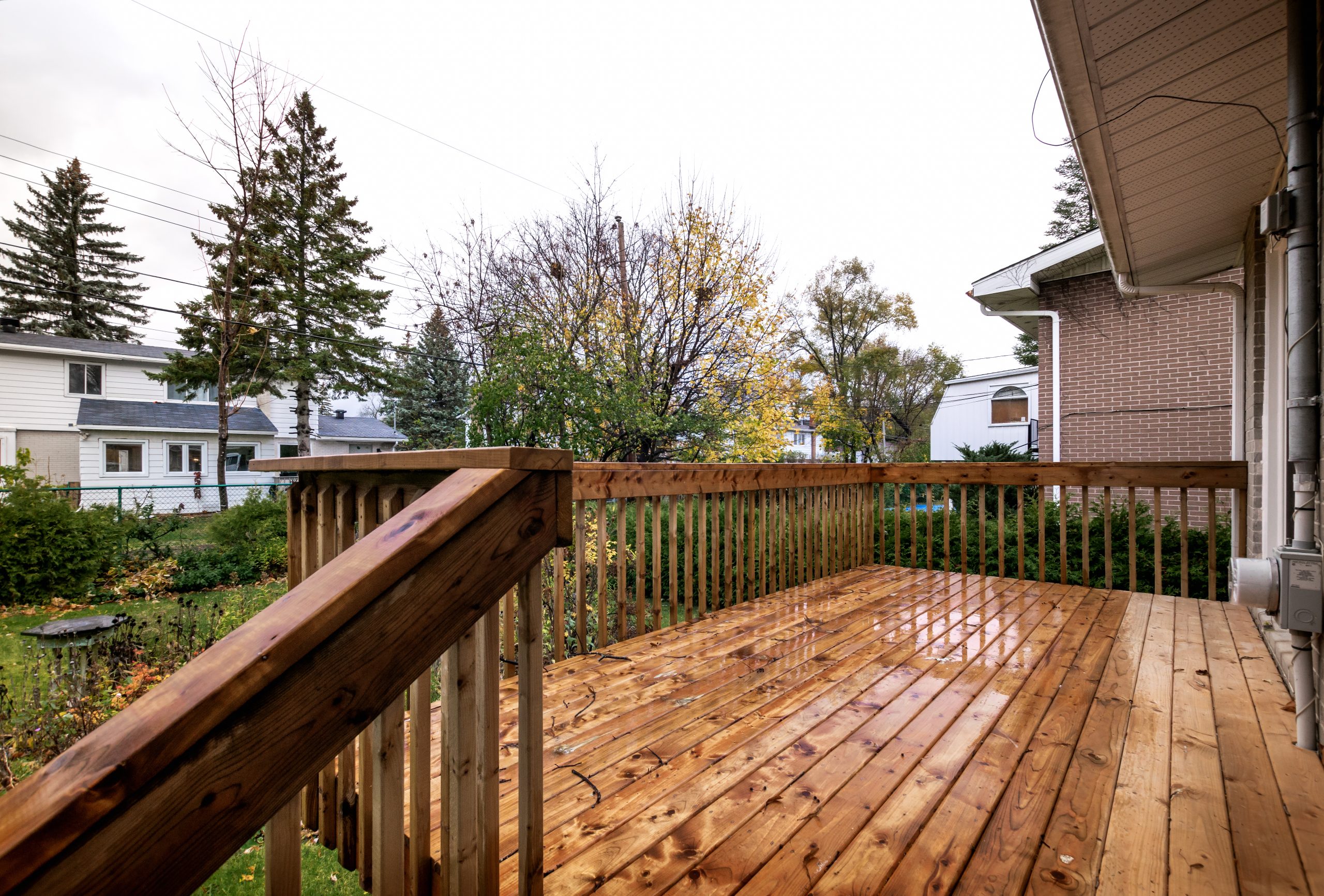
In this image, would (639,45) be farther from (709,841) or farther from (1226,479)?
(709,841)

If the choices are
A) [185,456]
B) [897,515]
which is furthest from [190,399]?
[897,515]

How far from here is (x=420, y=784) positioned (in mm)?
1124

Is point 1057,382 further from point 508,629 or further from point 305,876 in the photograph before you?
point 305,876

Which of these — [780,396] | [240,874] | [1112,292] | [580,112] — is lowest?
[240,874]

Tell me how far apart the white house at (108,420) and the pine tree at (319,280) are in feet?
7.71

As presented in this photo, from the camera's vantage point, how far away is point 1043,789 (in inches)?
66.3

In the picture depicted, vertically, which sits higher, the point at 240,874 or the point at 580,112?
the point at 580,112

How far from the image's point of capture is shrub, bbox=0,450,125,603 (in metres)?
6.18

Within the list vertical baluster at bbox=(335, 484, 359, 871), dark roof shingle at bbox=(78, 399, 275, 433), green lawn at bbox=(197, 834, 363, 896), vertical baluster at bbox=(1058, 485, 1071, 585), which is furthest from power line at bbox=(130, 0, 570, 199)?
dark roof shingle at bbox=(78, 399, 275, 433)

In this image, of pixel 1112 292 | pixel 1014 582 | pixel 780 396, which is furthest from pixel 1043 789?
pixel 1112 292

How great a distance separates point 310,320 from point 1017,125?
1632 centimetres

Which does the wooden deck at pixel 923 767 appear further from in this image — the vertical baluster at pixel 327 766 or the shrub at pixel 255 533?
the shrub at pixel 255 533

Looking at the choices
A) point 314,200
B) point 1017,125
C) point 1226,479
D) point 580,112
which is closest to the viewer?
point 1226,479

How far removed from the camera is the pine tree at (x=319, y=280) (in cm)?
1464
